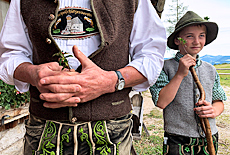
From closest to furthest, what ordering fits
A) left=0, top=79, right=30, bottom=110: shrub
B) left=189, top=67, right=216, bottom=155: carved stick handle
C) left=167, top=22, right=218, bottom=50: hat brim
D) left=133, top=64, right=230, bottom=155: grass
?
1. left=189, top=67, right=216, bottom=155: carved stick handle
2. left=167, top=22, right=218, bottom=50: hat brim
3. left=0, top=79, right=30, bottom=110: shrub
4. left=133, top=64, right=230, bottom=155: grass

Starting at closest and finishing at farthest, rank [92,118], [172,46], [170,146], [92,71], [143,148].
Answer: [92,71] < [92,118] < [170,146] < [172,46] < [143,148]

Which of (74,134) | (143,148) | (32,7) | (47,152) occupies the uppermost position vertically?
(32,7)

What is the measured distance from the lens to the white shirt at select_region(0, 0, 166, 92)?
1144 mm

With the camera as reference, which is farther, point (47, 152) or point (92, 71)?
point (47, 152)

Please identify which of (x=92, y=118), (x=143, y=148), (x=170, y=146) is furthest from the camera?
(x=143, y=148)

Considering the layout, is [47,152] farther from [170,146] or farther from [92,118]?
[170,146]

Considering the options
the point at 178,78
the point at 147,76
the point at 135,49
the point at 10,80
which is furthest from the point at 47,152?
the point at 178,78

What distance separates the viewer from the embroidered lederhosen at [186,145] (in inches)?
67.2

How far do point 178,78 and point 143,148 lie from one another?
2668mm

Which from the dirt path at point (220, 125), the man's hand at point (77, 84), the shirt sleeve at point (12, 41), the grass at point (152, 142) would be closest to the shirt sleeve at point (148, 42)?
the man's hand at point (77, 84)

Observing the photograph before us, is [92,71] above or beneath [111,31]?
beneath

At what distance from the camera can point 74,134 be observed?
1072 millimetres

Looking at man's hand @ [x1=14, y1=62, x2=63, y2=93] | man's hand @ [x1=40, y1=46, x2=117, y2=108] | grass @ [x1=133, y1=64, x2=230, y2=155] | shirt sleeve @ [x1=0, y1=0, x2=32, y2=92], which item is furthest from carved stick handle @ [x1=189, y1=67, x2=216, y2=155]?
grass @ [x1=133, y1=64, x2=230, y2=155]

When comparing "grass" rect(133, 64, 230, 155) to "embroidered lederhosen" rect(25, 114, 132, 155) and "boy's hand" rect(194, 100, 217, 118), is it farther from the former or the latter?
"embroidered lederhosen" rect(25, 114, 132, 155)
